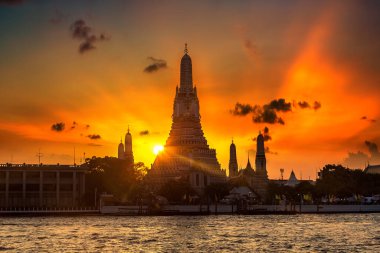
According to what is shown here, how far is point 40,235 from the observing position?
89438mm

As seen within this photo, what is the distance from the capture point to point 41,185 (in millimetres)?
167625

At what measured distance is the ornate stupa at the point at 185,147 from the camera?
18900 centimetres

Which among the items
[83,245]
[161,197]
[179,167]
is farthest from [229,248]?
[179,167]

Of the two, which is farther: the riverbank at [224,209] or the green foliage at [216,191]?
the green foliage at [216,191]

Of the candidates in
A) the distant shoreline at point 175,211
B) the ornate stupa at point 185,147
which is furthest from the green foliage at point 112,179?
the ornate stupa at point 185,147

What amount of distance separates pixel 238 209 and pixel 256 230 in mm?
64500

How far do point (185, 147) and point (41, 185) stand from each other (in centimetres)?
4246

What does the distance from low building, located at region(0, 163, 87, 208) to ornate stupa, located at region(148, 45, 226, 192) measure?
87.1 feet

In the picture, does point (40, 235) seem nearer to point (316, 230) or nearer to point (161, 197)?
point (316, 230)

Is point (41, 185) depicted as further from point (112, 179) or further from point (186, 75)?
point (186, 75)

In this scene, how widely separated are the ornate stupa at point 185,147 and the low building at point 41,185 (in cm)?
2654

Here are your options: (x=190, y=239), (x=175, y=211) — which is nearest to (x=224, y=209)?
(x=175, y=211)

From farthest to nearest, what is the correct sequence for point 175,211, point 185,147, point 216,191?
point 185,147 → point 216,191 → point 175,211

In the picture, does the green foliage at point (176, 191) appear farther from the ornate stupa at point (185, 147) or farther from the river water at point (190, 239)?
the river water at point (190, 239)
